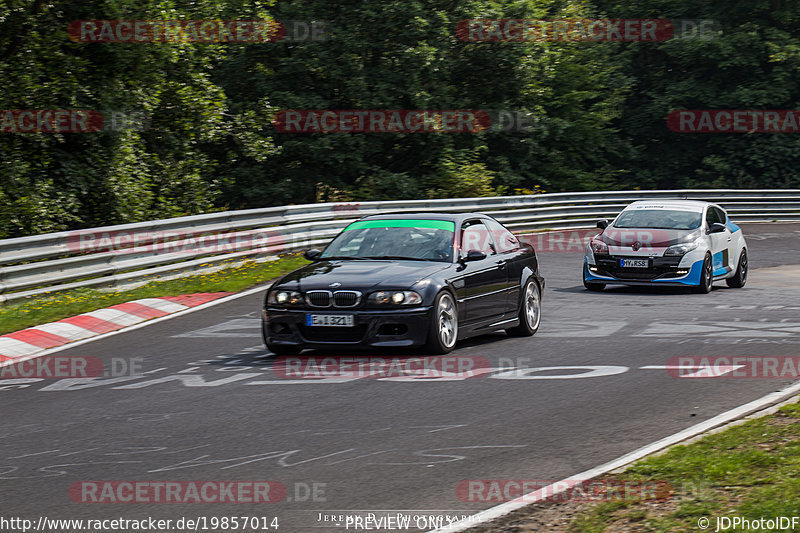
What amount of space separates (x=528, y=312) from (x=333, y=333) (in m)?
3.00

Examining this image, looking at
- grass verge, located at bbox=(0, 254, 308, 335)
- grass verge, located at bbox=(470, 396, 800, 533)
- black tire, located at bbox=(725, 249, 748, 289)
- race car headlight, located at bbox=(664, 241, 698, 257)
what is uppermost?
race car headlight, located at bbox=(664, 241, 698, 257)

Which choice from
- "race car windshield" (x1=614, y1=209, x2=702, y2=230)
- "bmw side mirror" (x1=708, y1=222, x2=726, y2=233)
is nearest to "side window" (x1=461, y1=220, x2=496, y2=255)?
"race car windshield" (x1=614, y1=209, x2=702, y2=230)

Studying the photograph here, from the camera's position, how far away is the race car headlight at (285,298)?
10.7 m

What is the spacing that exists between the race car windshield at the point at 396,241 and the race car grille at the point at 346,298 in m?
1.16

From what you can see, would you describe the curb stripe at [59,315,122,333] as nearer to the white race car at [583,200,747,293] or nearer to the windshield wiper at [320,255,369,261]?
the windshield wiper at [320,255,369,261]

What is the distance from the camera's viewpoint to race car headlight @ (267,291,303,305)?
1070 cm

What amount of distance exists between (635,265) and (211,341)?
7.69 m

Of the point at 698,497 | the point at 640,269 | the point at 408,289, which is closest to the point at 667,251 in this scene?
the point at 640,269

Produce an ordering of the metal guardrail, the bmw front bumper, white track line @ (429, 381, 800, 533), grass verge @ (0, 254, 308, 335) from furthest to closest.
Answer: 1. the metal guardrail
2. grass verge @ (0, 254, 308, 335)
3. the bmw front bumper
4. white track line @ (429, 381, 800, 533)

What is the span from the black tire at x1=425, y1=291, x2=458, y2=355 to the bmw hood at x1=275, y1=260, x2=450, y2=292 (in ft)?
1.04

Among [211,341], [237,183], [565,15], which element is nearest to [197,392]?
[211,341]

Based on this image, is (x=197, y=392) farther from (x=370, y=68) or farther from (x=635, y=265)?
(x=370, y=68)

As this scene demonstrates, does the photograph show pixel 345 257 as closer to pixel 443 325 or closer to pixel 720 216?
pixel 443 325

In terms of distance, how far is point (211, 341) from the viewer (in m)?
12.3
